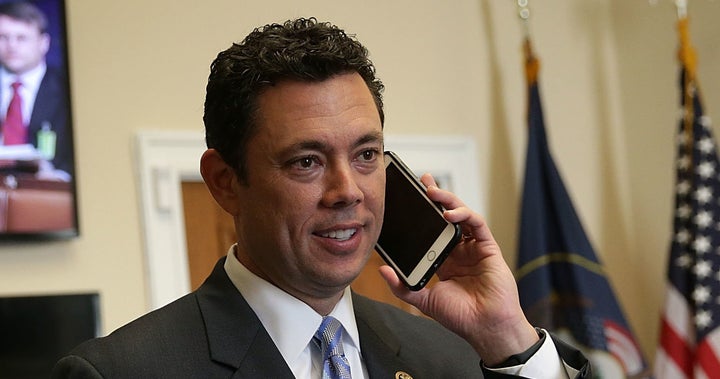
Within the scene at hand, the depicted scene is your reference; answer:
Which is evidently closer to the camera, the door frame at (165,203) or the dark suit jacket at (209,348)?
the dark suit jacket at (209,348)

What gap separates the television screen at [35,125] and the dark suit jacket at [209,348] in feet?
5.13

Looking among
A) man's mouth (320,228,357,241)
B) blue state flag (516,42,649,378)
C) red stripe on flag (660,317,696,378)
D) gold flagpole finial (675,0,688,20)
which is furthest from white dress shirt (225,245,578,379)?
gold flagpole finial (675,0,688,20)

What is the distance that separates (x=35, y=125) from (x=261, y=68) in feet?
5.73

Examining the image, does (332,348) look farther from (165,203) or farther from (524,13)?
(524,13)

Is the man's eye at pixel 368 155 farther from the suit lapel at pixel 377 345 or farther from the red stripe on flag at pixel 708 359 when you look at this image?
the red stripe on flag at pixel 708 359

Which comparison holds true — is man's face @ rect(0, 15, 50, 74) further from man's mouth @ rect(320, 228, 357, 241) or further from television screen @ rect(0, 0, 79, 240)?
man's mouth @ rect(320, 228, 357, 241)

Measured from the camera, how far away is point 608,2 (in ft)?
15.4

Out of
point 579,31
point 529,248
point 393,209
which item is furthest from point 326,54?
point 579,31

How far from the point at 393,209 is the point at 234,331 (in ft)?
1.26

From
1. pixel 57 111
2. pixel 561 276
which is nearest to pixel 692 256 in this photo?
pixel 561 276

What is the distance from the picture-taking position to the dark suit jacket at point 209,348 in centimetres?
147

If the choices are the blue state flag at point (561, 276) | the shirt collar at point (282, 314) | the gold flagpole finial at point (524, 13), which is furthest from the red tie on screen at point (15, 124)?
the gold flagpole finial at point (524, 13)

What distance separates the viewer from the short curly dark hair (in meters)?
1.55

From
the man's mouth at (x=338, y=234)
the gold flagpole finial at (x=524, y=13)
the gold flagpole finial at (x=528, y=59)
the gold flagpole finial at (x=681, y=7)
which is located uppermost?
the gold flagpole finial at (x=524, y=13)
